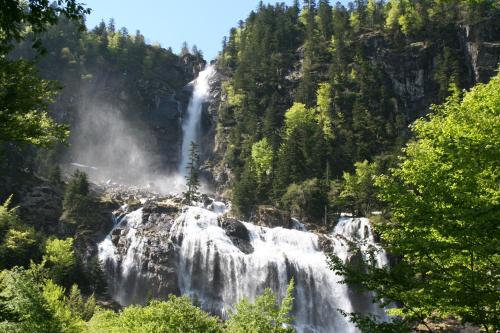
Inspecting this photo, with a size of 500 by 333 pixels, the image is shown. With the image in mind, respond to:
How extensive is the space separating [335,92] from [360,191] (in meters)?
29.7

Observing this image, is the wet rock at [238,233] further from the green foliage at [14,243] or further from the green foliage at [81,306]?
the green foliage at [14,243]

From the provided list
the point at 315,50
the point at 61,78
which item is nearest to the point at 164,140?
the point at 61,78

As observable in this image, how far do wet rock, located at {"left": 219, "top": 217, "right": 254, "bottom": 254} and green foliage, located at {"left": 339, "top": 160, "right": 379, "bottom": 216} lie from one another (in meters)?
16.4

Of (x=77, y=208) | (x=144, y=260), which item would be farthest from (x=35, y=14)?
(x=77, y=208)

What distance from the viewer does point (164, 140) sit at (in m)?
102

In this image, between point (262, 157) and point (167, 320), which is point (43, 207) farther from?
point (167, 320)

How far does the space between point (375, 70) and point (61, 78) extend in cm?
7013

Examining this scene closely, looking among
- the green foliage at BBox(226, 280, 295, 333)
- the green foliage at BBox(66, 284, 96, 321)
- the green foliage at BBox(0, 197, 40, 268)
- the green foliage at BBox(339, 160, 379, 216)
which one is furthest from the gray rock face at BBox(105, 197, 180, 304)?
the green foliage at BBox(226, 280, 295, 333)

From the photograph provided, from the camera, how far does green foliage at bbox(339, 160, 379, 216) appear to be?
66438 mm

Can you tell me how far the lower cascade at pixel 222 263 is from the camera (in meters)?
47.7

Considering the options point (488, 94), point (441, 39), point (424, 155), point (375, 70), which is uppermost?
point (441, 39)

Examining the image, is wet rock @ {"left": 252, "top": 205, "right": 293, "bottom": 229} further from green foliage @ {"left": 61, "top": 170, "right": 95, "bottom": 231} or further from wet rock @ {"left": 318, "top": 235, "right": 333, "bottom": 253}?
green foliage @ {"left": 61, "top": 170, "right": 95, "bottom": 231}

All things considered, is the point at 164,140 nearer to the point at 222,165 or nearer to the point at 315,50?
the point at 222,165

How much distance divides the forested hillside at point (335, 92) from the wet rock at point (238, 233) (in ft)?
39.6
